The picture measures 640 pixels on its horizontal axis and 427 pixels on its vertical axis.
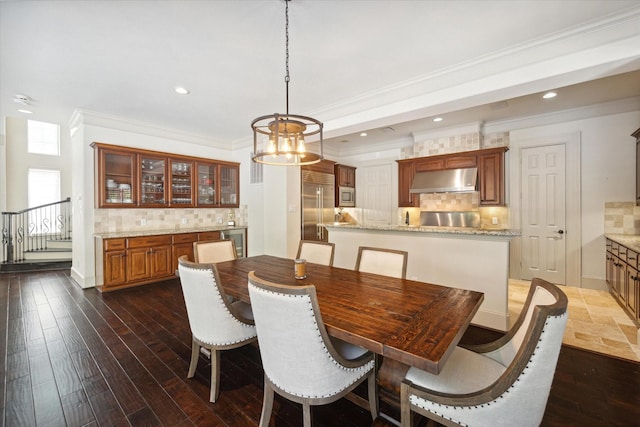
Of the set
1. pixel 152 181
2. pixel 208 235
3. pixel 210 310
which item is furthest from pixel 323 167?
pixel 210 310

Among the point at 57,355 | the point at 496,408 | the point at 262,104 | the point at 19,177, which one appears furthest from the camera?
the point at 19,177

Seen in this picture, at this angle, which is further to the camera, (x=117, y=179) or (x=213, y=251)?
(x=117, y=179)

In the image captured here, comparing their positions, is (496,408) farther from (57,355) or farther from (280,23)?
(57,355)

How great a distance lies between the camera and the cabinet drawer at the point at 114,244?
387cm

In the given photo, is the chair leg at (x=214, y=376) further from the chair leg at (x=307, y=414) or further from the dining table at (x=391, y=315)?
the chair leg at (x=307, y=414)

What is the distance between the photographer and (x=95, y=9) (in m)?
1.94

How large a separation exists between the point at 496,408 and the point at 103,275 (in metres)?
4.91

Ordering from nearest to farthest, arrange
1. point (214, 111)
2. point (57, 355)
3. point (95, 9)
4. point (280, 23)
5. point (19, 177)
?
1. point (95, 9)
2. point (280, 23)
3. point (57, 355)
4. point (214, 111)
5. point (19, 177)

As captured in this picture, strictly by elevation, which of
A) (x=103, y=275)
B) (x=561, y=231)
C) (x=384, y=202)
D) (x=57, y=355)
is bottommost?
(x=57, y=355)

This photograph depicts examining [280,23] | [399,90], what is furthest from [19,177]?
[399,90]

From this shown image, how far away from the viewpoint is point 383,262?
239 cm

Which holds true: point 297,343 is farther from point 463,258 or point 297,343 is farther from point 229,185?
point 229,185

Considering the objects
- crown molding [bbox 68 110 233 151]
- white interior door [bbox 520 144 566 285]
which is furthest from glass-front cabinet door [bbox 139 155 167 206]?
white interior door [bbox 520 144 566 285]

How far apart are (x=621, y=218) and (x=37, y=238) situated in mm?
10752
